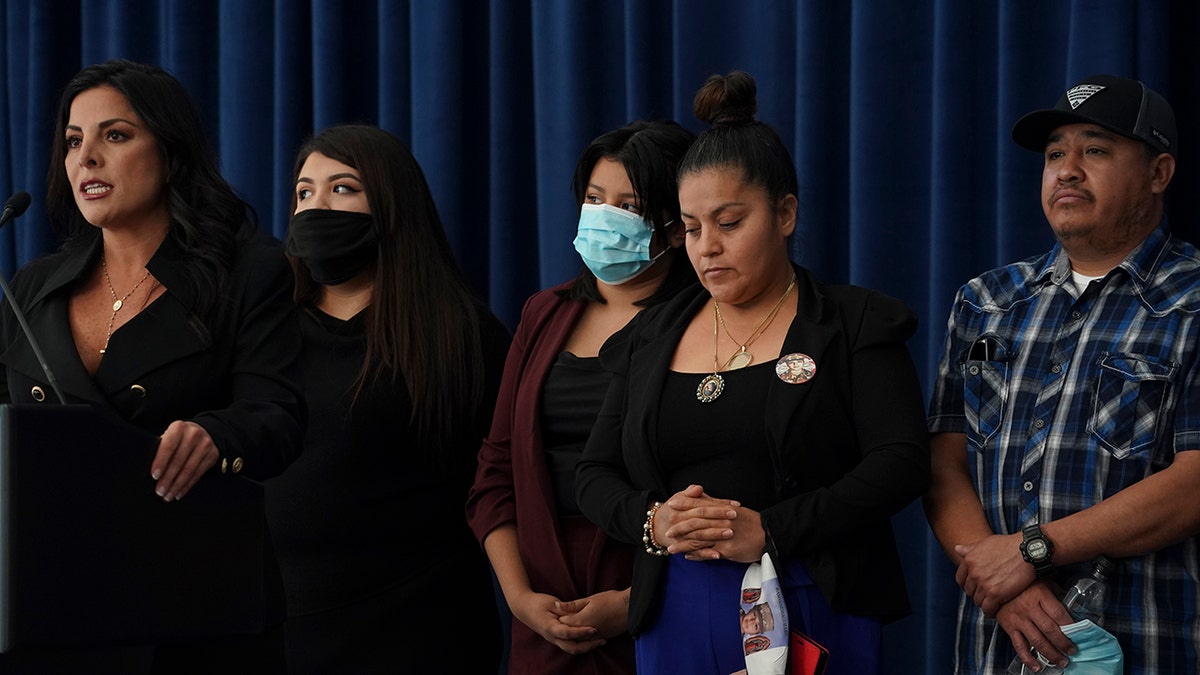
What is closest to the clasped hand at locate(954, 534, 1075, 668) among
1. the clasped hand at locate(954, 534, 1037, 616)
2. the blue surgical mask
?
the clasped hand at locate(954, 534, 1037, 616)

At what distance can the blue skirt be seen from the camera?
195 centimetres

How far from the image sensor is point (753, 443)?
78.9 inches

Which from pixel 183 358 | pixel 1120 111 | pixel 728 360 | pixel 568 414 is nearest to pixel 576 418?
pixel 568 414

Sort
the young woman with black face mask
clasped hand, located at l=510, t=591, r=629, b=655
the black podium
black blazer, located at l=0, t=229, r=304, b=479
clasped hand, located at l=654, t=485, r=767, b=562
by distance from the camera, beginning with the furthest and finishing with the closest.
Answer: the young woman with black face mask → clasped hand, located at l=510, t=591, r=629, b=655 → black blazer, located at l=0, t=229, r=304, b=479 → clasped hand, located at l=654, t=485, r=767, b=562 → the black podium

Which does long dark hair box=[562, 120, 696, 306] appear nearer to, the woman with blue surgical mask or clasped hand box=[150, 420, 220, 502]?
the woman with blue surgical mask

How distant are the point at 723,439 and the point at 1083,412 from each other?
1.96 ft

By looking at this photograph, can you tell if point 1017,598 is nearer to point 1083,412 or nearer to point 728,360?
point 1083,412

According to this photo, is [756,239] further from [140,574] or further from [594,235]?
[140,574]

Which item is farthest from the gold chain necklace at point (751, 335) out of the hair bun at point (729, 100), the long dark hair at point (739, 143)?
the hair bun at point (729, 100)

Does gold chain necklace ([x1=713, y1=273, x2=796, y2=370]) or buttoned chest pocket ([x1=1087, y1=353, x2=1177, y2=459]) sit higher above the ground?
gold chain necklace ([x1=713, y1=273, x2=796, y2=370])

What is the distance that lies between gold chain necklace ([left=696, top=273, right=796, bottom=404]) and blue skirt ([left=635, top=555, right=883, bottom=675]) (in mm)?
259

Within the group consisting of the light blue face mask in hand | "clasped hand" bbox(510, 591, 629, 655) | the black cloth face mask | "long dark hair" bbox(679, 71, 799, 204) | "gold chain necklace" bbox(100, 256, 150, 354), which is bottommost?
"clasped hand" bbox(510, 591, 629, 655)

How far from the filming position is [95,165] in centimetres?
217

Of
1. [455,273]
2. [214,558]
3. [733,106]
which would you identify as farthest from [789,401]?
[455,273]
